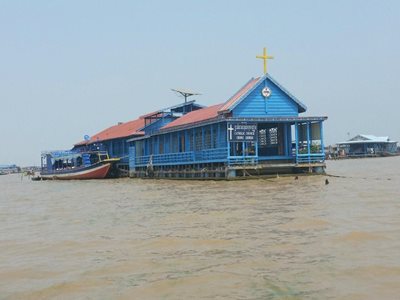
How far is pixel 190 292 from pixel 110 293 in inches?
33.4

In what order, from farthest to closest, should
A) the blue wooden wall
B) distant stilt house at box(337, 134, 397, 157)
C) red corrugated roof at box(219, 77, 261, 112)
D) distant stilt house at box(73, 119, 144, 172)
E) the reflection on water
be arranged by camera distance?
distant stilt house at box(337, 134, 397, 157) < distant stilt house at box(73, 119, 144, 172) < the blue wooden wall < red corrugated roof at box(219, 77, 261, 112) < the reflection on water

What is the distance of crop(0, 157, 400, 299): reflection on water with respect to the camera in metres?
5.12

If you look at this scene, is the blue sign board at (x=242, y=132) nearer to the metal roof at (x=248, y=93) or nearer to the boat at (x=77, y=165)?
the metal roof at (x=248, y=93)

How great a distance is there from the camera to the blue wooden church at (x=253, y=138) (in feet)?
75.6

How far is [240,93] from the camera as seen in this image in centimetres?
2494

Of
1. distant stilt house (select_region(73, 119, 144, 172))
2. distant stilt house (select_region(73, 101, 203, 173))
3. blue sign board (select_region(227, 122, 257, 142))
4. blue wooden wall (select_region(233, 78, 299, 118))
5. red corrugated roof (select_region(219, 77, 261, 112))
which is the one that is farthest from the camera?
distant stilt house (select_region(73, 119, 144, 172))

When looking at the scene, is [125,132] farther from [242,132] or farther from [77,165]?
[242,132]

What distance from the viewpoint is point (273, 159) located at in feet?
79.5

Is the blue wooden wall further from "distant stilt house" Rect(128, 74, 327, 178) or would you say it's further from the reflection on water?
the reflection on water

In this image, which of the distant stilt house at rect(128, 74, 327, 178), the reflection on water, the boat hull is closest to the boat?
the boat hull

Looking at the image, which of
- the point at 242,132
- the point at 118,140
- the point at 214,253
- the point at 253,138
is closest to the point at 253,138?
the point at 253,138

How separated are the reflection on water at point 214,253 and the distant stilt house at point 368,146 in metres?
67.4

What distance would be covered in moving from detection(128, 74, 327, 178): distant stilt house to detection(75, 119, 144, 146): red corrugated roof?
11.2m

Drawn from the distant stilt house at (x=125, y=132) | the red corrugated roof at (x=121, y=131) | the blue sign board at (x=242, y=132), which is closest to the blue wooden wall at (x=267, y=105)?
the blue sign board at (x=242, y=132)
